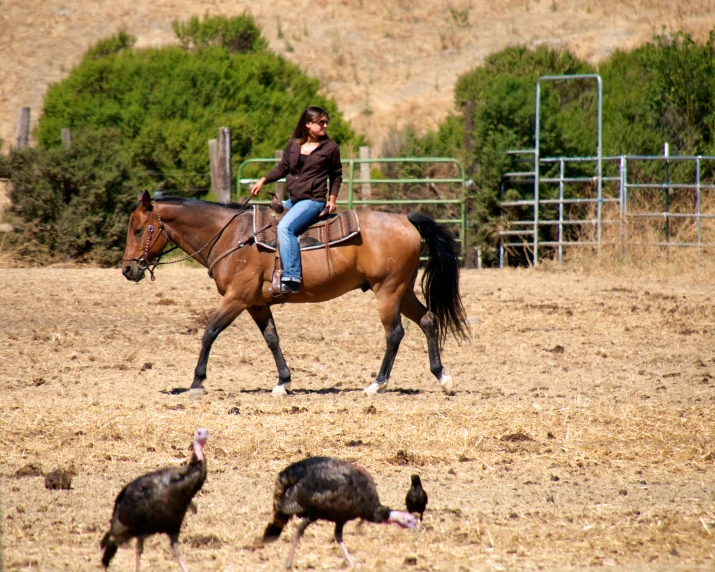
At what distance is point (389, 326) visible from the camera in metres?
9.36

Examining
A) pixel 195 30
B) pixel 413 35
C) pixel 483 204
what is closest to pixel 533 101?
pixel 483 204

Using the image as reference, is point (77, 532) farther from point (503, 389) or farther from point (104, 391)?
point (503, 389)

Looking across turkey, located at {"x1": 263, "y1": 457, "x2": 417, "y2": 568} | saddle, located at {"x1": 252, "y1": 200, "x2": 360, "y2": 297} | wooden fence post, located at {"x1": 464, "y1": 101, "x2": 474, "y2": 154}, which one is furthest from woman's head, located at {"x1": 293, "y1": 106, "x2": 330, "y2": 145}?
wooden fence post, located at {"x1": 464, "y1": 101, "x2": 474, "y2": 154}

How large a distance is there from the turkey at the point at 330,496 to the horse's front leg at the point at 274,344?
14.1 ft

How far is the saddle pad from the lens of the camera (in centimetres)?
929

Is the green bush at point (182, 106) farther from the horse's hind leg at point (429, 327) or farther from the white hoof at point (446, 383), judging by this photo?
the white hoof at point (446, 383)

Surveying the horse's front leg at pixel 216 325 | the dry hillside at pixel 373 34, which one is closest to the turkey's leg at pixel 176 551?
the horse's front leg at pixel 216 325

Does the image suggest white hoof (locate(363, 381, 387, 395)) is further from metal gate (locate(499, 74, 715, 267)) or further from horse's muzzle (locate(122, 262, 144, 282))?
metal gate (locate(499, 74, 715, 267))

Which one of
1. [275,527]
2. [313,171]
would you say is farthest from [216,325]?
[275,527]

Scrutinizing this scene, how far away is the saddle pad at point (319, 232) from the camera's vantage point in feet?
30.5

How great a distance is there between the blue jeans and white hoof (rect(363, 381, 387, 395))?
117cm

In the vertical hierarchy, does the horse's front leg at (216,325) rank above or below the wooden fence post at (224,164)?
below

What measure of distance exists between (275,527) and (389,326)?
14.7ft

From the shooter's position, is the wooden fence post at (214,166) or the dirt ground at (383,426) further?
the wooden fence post at (214,166)
